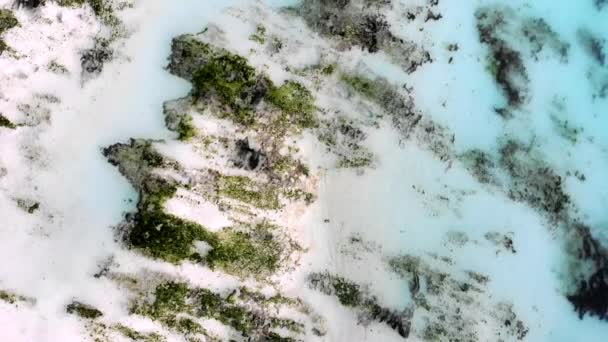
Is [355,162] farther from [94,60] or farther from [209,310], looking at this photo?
[94,60]

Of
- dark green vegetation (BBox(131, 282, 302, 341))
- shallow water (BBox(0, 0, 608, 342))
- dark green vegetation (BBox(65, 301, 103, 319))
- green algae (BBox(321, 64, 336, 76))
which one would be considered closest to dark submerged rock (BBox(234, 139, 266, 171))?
shallow water (BBox(0, 0, 608, 342))

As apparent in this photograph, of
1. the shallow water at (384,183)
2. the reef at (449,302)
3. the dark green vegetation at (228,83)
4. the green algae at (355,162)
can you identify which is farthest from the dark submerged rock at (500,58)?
the dark green vegetation at (228,83)

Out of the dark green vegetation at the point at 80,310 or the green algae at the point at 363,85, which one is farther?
the green algae at the point at 363,85

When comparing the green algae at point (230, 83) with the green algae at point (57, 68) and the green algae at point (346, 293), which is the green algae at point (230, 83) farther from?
the green algae at point (346, 293)

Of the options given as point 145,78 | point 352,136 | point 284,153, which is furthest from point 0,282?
point 352,136

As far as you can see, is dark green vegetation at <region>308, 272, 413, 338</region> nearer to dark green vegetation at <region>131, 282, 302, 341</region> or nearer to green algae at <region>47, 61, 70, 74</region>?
dark green vegetation at <region>131, 282, 302, 341</region>

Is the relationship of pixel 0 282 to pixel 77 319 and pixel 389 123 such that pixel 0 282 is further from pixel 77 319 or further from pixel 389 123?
pixel 389 123
